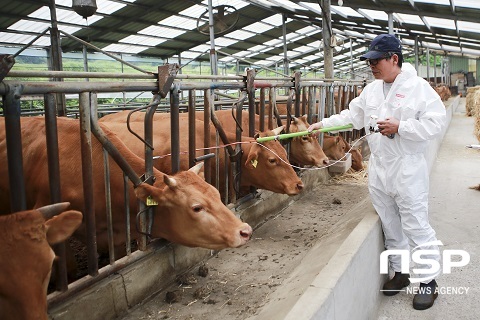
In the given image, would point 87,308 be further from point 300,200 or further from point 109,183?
point 300,200

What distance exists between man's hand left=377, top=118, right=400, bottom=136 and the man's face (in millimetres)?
426

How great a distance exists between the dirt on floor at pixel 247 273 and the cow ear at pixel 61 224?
1.40 meters

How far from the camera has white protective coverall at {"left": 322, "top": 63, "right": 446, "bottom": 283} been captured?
134 inches

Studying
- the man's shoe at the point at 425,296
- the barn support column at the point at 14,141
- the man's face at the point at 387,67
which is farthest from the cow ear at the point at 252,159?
the barn support column at the point at 14,141

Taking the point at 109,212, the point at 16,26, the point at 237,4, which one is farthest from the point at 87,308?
the point at 237,4

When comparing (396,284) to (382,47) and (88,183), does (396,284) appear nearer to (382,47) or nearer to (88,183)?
(382,47)

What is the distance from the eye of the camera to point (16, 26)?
1238cm

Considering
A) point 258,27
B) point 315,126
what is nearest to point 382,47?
point 315,126

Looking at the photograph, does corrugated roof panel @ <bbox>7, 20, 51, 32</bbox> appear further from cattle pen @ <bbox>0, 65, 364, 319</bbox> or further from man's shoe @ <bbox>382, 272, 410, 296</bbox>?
man's shoe @ <bbox>382, 272, 410, 296</bbox>

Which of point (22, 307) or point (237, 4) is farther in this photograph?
point (237, 4)

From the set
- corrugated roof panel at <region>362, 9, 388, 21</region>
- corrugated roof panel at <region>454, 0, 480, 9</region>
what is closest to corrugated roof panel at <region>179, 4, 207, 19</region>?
corrugated roof panel at <region>362, 9, 388, 21</region>

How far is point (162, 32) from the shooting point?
17094 mm

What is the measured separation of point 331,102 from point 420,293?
5250mm

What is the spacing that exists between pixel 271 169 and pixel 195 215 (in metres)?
1.87
